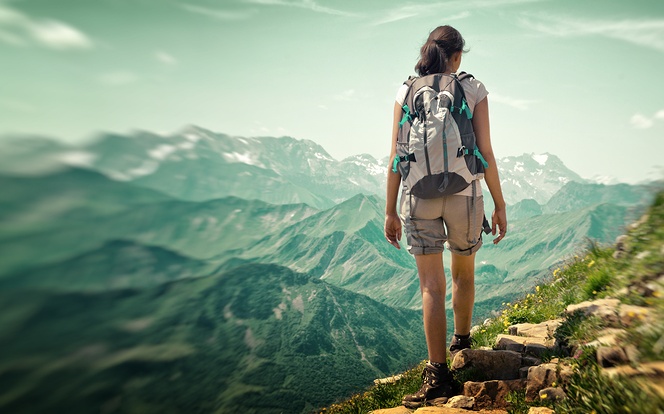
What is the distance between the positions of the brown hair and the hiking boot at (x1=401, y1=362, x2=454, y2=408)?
3331 millimetres

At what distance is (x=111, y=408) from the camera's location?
14125 centimetres

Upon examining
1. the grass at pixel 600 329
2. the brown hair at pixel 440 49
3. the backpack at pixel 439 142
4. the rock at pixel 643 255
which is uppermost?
the brown hair at pixel 440 49

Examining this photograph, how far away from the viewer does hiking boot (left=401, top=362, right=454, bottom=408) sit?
13.8 feet

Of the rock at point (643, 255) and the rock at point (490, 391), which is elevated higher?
the rock at point (643, 255)

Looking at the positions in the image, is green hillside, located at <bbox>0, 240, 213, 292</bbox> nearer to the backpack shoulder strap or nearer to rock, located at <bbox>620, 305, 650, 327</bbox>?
the backpack shoulder strap

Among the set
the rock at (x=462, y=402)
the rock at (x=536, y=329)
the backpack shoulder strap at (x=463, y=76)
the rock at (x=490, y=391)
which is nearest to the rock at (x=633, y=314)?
the rock at (x=490, y=391)

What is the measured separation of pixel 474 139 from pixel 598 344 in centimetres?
217

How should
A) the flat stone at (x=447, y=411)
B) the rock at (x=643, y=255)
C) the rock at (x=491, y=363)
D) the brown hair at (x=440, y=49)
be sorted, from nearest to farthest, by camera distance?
1. the rock at (x=643, y=255)
2. the flat stone at (x=447, y=411)
3. the brown hair at (x=440, y=49)
4. the rock at (x=491, y=363)

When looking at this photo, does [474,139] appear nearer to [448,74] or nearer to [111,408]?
[448,74]

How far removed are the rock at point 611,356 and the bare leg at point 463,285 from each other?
1546 millimetres

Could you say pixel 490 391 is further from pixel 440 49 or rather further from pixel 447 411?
A: pixel 440 49

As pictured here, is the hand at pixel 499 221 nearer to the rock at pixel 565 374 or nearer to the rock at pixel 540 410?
the rock at pixel 565 374

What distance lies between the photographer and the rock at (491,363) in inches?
181

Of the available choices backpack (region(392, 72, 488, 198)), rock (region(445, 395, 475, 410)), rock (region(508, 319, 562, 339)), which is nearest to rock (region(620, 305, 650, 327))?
rock (region(445, 395, 475, 410))
